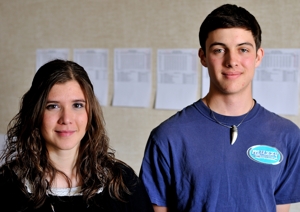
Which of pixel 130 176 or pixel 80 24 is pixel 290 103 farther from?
pixel 80 24

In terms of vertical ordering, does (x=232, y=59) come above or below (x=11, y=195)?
above

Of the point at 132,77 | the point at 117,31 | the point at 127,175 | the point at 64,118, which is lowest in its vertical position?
the point at 127,175

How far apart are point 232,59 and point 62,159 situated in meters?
0.70

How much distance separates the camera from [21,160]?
1538mm

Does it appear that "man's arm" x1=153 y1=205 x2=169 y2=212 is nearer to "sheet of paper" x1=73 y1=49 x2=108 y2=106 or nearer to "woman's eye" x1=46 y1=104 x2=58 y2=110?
"woman's eye" x1=46 y1=104 x2=58 y2=110

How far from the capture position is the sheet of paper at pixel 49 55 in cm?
263

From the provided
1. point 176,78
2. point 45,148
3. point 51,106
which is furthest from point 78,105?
point 176,78

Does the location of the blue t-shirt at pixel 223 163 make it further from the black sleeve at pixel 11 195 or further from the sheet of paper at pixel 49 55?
the sheet of paper at pixel 49 55

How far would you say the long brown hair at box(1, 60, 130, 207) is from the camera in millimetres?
1487

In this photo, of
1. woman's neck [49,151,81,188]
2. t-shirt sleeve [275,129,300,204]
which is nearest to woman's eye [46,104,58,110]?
woman's neck [49,151,81,188]

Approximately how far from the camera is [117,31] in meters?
2.47

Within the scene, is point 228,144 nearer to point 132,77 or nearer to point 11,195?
point 11,195

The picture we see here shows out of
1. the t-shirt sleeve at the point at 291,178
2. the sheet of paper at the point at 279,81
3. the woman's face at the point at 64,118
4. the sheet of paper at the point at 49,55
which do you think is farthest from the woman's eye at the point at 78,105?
the sheet of paper at the point at 49,55

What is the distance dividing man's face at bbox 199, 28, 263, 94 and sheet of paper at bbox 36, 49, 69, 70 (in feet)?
4.43
